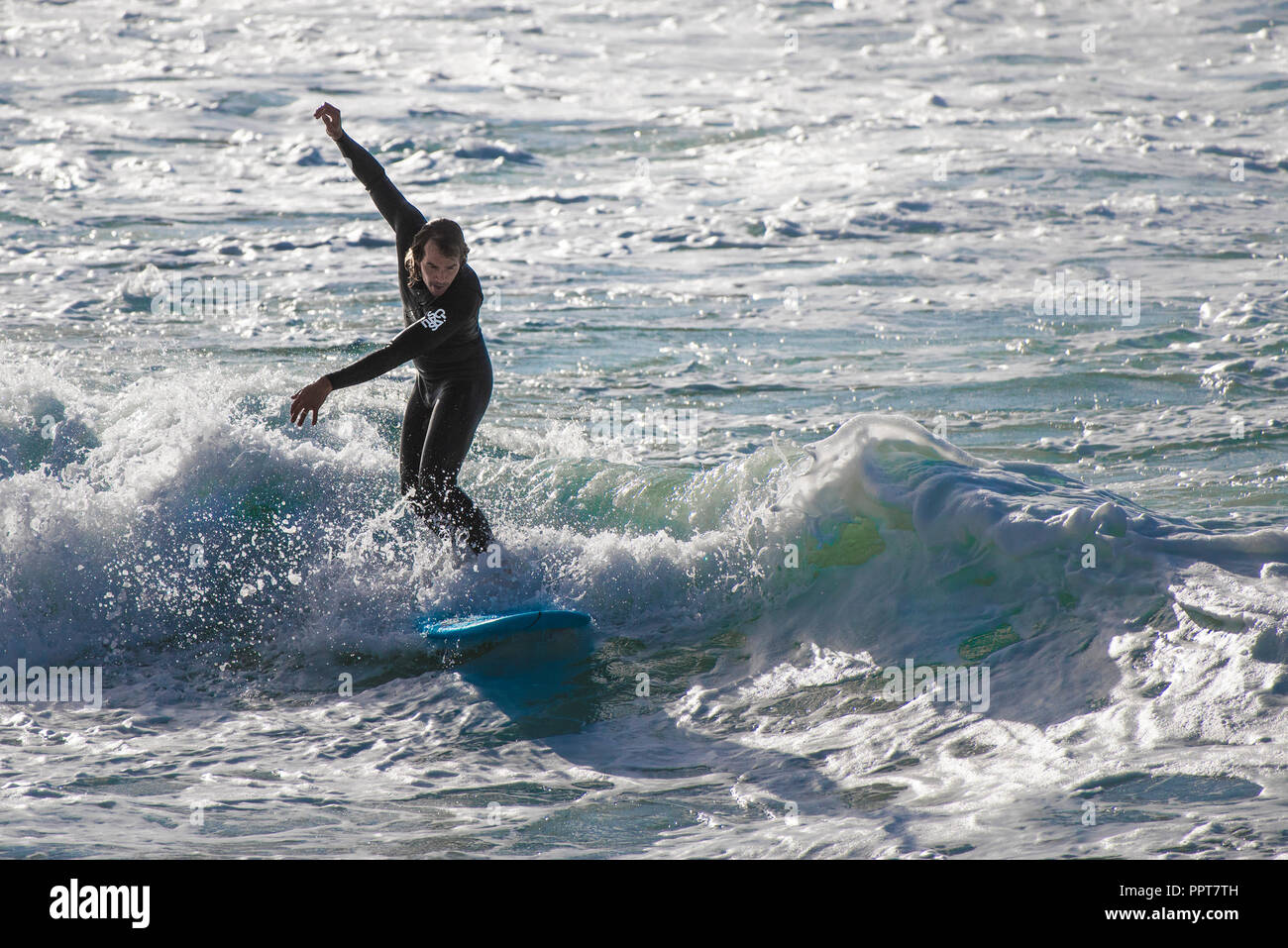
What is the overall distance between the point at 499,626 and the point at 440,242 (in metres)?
1.79

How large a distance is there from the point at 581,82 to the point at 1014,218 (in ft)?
33.7

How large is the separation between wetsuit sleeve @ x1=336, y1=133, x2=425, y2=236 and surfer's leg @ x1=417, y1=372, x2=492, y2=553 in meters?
0.82

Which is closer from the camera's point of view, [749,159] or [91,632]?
[91,632]

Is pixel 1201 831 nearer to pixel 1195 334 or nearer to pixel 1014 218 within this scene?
pixel 1195 334

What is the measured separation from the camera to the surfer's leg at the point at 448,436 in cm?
612

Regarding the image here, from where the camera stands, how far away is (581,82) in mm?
23062

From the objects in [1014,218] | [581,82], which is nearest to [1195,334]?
[1014,218]

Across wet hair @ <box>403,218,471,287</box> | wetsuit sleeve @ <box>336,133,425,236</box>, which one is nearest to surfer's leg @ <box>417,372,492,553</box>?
wet hair @ <box>403,218,471,287</box>
